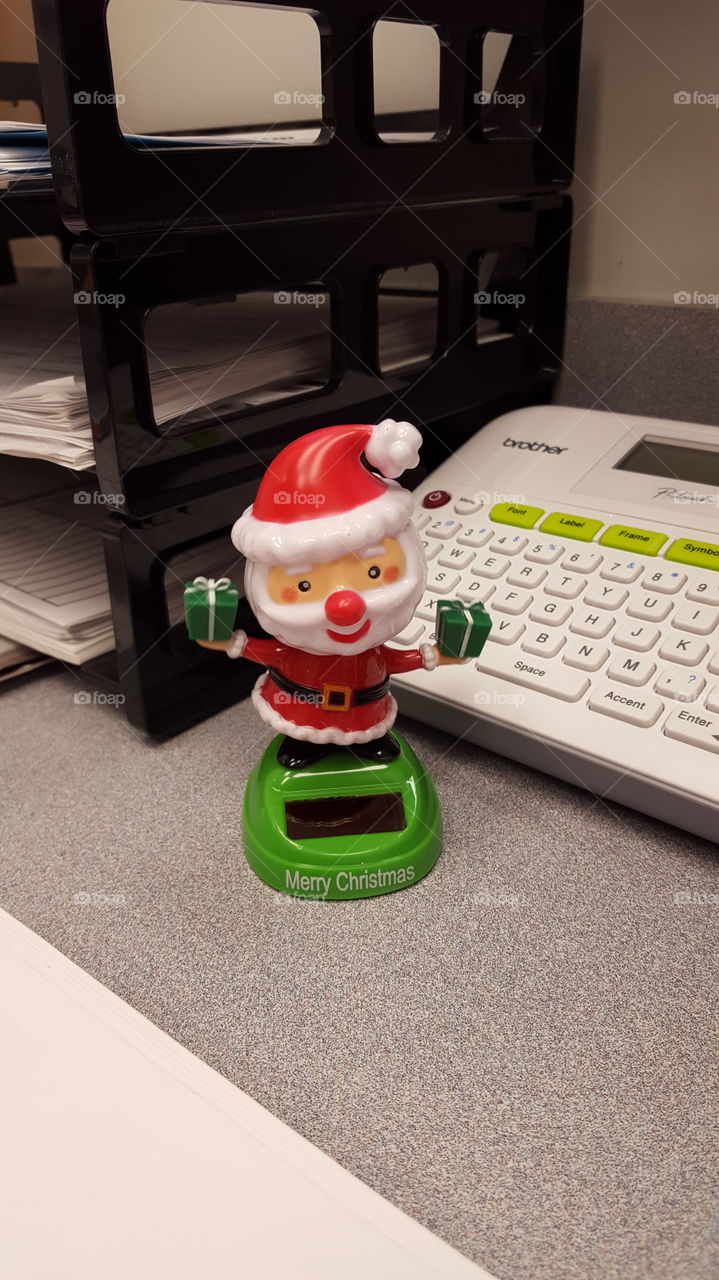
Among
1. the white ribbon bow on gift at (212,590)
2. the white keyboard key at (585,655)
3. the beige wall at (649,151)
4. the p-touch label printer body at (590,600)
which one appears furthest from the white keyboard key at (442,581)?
the beige wall at (649,151)

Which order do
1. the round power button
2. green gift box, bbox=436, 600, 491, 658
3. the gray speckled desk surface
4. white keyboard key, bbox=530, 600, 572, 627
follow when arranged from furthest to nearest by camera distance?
the round power button, white keyboard key, bbox=530, 600, 572, 627, green gift box, bbox=436, 600, 491, 658, the gray speckled desk surface

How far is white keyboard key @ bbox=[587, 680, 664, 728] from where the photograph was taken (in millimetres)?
493

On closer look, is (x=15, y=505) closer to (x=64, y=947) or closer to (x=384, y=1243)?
(x=64, y=947)

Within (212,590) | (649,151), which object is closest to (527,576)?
(212,590)

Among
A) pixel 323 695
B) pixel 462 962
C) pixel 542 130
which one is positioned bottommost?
pixel 462 962

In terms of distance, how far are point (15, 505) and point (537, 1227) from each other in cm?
68

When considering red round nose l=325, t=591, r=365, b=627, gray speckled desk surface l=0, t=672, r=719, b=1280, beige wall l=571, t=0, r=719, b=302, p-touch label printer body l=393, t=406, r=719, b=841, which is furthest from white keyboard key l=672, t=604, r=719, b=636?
beige wall l=571, t=0, r=719, b=302

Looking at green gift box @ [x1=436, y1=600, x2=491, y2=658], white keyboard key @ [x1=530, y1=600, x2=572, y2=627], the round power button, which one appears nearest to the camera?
green gift box @ [x1=436, y1=600, x2=491, y2=658]

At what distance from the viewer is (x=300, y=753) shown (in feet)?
1.63

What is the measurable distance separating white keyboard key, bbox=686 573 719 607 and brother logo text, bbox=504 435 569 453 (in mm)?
184

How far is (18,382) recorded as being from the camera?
1.96 ft

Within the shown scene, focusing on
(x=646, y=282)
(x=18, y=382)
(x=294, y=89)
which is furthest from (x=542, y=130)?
(x=18, y=382)

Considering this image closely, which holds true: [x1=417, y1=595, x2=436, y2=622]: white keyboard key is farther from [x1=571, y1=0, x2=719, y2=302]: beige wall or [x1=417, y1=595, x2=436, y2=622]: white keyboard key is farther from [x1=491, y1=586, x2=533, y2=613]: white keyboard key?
[x1=571, y1=0, x2=719, y2=302]: beige wall

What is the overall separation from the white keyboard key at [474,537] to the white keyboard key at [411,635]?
0.08 m
